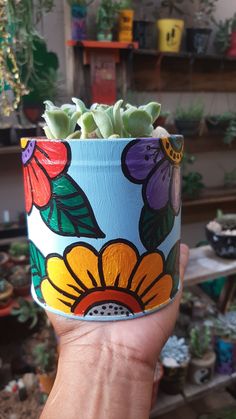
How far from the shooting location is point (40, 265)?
0.46 meters

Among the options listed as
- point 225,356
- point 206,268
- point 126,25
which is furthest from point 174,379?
point 126,25

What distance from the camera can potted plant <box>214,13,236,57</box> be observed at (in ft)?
4.97

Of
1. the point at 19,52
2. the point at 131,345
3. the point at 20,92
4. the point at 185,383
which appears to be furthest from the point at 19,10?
the point at 185,383

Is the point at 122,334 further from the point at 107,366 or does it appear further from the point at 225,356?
the point at 225,356

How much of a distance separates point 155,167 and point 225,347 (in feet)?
2.77

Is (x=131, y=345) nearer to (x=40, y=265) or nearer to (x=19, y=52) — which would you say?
(x=40, y=265)

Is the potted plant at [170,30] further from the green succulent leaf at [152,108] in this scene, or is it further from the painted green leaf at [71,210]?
the painted green leaf at [71,210]

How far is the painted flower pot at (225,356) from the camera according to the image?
1038 millimetres

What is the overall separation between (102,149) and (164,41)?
1240 mm

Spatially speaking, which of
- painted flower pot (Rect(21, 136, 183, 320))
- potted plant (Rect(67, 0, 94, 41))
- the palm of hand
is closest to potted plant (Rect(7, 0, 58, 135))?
potted plant (Rect(67, 0, 94, 41))

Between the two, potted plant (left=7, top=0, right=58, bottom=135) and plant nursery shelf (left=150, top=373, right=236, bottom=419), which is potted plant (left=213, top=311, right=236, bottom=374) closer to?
plant nursery shelf (left=150, top=373, right=236, bottom=419)

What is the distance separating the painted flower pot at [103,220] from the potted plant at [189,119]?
1108 millimetres

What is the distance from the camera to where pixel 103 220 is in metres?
0.41

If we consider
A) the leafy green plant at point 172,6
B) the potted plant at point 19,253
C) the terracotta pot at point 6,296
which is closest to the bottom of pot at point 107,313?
the terracotta pot at point 6,296
